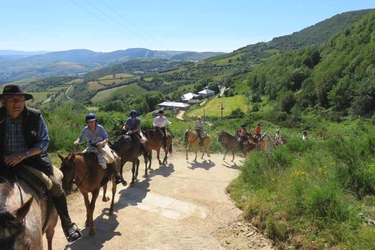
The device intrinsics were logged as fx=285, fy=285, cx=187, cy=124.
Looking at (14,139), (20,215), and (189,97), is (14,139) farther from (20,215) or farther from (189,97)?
(189,97)

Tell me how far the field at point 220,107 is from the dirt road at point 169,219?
68.4 m

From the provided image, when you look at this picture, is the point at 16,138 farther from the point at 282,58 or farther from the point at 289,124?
the point at 282,58

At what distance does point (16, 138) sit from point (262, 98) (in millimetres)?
100893

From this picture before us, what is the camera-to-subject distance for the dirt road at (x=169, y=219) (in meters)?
6.91

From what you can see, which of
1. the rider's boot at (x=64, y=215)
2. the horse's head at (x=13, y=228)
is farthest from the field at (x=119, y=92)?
the horse's head at (x=13, y=228)

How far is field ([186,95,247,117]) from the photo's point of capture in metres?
83.7

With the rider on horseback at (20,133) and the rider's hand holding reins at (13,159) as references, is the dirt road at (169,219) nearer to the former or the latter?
the rider on horseback at (20,133)

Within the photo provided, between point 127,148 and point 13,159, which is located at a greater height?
point 13,159

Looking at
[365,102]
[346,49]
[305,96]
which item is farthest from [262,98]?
[365,102]

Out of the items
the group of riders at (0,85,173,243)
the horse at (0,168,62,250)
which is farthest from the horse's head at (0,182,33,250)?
the group of riders at (0,85,173,243)

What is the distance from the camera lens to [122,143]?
10.5 m

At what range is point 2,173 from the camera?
3.93 metres

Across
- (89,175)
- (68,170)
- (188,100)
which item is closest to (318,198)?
(89,175)

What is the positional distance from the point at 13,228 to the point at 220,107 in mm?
89018
